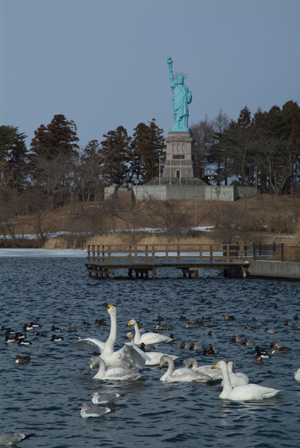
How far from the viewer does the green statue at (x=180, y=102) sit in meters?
97.9

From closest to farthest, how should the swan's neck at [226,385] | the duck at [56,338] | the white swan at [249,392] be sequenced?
the white swan at [249,392]
the swan's neck at [226,385]
the duck at [56,338]

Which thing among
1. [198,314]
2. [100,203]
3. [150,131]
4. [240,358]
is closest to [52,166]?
[100,203]

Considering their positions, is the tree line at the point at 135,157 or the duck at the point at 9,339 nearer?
the duck at the point at 9,339

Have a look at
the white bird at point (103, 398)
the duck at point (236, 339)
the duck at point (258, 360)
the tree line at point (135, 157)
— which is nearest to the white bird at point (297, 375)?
the duck at point (258, 360)

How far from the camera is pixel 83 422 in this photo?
1150 centimetres

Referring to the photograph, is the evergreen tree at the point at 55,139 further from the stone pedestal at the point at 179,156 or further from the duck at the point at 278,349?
the duck at the point at 278,349

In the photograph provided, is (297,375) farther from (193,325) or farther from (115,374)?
(193,325)

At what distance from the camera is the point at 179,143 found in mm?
96562

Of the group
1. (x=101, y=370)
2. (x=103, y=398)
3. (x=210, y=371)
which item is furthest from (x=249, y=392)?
(x=101, y=370)

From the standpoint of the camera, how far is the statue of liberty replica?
316 ft

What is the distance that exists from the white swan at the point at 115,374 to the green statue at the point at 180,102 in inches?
3365

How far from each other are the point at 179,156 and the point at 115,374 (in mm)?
84687

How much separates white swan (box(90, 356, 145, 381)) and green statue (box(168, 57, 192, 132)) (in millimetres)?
85460

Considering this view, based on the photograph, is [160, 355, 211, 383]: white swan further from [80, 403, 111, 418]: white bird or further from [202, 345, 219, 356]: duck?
[80, 403, 111, 418]: white bird
